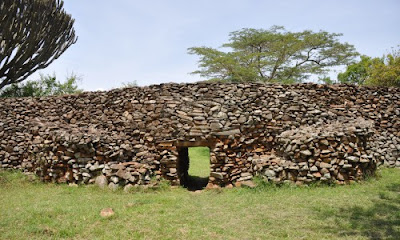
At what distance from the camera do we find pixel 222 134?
792 cm

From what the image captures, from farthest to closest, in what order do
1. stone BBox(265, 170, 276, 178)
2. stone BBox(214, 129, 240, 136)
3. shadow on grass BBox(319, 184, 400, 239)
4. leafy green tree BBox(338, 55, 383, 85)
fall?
Result: leafy green tree BBox(338, 55, 383, 85) < stone BBox(214, 129, 240, 136) < stone BBox(265, 170, 276, 178) < shadow on grass BBox(319, 184, 400, 239)

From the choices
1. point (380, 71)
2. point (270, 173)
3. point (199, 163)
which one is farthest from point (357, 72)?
point (270, 173)

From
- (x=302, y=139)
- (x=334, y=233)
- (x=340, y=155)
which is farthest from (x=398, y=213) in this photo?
(x=302, y=139)

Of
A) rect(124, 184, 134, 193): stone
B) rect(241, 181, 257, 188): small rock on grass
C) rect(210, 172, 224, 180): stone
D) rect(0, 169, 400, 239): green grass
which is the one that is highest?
rect(210, 172, 224, 180): stone

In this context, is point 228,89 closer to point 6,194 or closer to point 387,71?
→ point 6,194

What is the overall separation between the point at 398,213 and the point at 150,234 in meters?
4.22

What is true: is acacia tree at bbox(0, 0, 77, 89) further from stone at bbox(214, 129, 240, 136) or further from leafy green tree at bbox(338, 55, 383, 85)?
leafy green tree at bbox(338, 55, 383, 85)

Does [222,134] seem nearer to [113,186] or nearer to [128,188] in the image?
[128,188]

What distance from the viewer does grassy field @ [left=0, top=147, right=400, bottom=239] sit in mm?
4508

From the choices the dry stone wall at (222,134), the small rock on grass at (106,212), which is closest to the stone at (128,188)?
the dry stone wall at (222,134)

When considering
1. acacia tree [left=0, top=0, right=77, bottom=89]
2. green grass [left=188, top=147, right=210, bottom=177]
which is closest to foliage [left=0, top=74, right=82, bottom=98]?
acacia tree [left=0, top=0, right=77, bottom=89]

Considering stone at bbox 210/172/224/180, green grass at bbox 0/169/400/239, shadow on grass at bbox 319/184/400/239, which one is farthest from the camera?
stone at bbox 210/172/224/180

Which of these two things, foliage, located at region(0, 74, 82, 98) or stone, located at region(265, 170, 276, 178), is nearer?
stone, located at region(265, 170, 276, 178)

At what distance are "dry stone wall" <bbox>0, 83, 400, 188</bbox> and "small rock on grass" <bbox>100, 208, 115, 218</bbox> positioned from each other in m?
1.89
